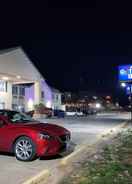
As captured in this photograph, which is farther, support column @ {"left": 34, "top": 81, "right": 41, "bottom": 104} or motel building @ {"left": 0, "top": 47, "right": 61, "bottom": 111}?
support column @ {"left": 34, "top": 81, "right": 41, "bottom": 104}

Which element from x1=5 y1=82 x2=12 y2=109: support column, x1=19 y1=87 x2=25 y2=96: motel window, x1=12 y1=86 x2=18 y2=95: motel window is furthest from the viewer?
x1=19 y1=87 x2=25 y2=96: motel window

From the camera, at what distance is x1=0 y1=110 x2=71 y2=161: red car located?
10.4 meters

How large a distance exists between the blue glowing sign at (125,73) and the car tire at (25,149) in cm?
2896

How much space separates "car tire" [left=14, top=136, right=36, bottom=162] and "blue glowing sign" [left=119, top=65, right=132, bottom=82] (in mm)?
28964

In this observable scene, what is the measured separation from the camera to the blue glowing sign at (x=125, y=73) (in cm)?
3897

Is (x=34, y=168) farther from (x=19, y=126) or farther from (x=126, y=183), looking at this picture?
(x=126, y=183)

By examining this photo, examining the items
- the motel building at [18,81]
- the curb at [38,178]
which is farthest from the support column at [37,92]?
the curb at [38,178]

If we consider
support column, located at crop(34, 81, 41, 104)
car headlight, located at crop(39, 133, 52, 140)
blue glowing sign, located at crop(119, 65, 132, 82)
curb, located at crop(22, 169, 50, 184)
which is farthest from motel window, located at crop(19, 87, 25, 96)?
curb, located at crop(22, 169, 50, 184)

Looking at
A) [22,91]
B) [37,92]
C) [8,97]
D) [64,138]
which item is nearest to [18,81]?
[8,97]

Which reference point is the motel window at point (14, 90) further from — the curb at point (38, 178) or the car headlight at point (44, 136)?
the curb at point (38, 178)

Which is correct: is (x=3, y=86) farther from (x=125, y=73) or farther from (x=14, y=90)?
(x=125, y=73)

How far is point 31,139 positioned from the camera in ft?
34.3

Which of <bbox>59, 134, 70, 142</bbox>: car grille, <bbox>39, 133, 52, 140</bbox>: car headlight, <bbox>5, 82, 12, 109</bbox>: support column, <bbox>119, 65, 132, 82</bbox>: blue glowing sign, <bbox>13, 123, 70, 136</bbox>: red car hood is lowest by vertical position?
<bbox>59, 134, 70, 142</bbox>: car grille

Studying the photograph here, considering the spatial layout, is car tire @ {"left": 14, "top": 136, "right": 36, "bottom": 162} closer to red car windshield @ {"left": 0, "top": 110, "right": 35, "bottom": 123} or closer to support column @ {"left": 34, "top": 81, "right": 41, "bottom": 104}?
red car windshield @ {"left": 0, "top": 110, "right": 35, "bottom": 123}
